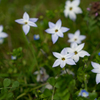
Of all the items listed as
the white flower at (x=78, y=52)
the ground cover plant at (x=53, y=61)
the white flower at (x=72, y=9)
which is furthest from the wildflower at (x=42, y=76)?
the white flower at (x=72, y=9)

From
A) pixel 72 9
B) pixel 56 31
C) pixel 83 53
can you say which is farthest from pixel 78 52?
pixel 72 9

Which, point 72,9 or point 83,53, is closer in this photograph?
point 83,53

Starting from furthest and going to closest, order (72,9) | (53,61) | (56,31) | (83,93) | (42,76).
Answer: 1. (72,9)
2. (53,61)
3. (42,76)
4. (56,31)
5. (83,93)

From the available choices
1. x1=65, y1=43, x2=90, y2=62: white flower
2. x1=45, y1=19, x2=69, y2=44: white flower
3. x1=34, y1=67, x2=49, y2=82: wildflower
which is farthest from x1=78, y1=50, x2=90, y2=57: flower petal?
x1=34, y1=67, x2=49, y2=82: wildflower

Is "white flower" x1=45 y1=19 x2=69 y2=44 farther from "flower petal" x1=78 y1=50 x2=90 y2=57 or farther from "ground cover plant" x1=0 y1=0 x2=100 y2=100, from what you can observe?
"flower petal" x1=78 y1=50 x2=90 y2=57

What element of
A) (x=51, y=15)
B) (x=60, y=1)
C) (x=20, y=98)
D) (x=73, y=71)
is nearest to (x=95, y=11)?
(x=51, y=15)

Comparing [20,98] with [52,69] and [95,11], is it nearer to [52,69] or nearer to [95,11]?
[52,69]

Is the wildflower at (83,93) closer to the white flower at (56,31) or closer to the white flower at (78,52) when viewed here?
the white flower at (78,52)

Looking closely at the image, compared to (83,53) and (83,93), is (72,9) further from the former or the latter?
(83,93)
